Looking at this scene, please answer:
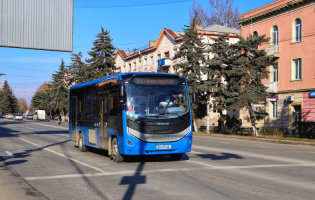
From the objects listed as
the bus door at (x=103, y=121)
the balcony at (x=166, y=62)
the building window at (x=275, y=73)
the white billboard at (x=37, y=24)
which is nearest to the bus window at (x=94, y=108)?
the bus door at (x=103, y=121)

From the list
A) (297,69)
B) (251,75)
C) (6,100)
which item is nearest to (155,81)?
(251,75)

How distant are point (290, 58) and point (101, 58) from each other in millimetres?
34554

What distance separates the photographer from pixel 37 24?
18344 millimetres

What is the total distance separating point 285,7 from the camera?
35469mm

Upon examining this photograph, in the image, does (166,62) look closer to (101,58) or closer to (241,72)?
(101,58)

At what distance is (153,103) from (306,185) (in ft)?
17.5

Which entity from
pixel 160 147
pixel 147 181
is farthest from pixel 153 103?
pixel 147 181

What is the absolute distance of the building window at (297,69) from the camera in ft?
113

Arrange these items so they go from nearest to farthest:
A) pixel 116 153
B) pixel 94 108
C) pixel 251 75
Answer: pixel 116 153, pixel 94 108, pixel 251 75

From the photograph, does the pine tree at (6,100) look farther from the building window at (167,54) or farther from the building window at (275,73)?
the building window at (275,73)

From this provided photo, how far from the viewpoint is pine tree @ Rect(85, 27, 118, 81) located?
6131cm

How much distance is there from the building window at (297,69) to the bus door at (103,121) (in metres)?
25.7

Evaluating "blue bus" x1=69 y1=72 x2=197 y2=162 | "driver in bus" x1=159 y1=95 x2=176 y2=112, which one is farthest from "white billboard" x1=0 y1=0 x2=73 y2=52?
"driver in bus" x1=159 y1=95 x2=176 y2=112

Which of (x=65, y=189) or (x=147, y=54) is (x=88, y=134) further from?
(x=147, y=54)
